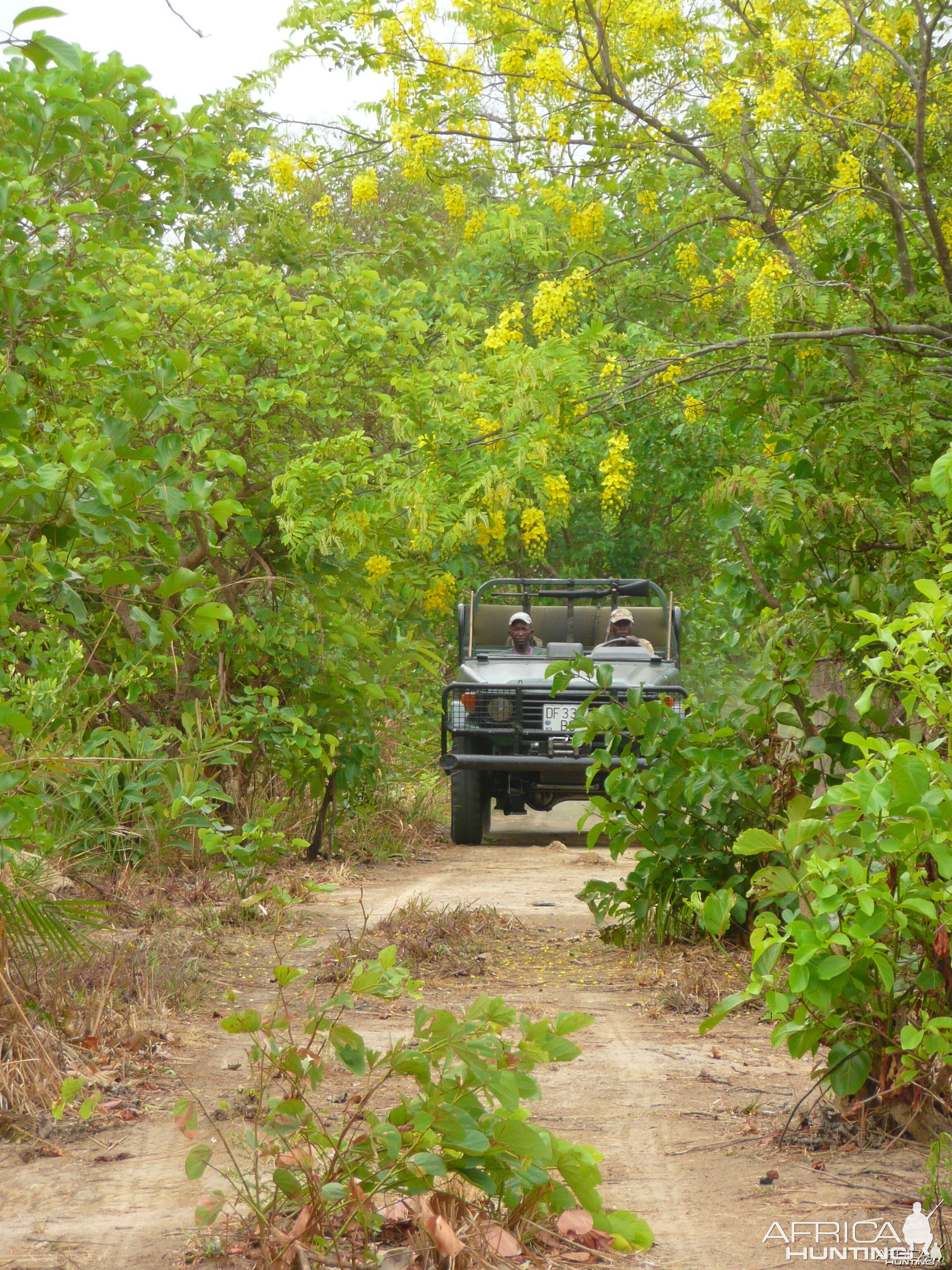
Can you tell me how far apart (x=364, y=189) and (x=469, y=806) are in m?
4.92

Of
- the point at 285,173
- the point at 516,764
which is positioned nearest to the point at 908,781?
the point at 285,173

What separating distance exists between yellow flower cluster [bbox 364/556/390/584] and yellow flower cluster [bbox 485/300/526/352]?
157cm

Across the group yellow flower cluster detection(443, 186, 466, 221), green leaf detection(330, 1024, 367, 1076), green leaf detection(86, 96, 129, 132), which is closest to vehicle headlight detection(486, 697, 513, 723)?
yellow flower cluster detection(443, 186, 466, 221)

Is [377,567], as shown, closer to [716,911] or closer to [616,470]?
[616,470]

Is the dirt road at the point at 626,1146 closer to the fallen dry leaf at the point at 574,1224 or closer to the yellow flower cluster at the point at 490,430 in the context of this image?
the fallen dry leaf at the point at 574,1224

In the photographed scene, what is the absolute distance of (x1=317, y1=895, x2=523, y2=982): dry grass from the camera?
5.56 metres

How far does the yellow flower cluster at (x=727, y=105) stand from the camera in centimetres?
629

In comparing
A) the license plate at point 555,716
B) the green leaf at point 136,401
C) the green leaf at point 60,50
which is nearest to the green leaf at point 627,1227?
Answer: the green leaf at point 136,401

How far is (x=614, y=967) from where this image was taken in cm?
575

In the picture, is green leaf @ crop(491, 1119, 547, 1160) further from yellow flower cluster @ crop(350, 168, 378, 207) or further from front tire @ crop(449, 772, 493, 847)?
front tire @ crop(449, 772, 493, 847)

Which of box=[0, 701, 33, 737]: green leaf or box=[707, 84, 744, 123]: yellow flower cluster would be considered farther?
box=[707, 84, 744, 123]: yellow flower cluster

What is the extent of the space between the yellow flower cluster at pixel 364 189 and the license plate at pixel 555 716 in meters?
4.04

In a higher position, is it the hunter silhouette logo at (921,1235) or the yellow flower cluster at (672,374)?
the yellow flower cluster at (672,374)

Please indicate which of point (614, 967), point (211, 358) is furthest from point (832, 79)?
point (614, 967)
